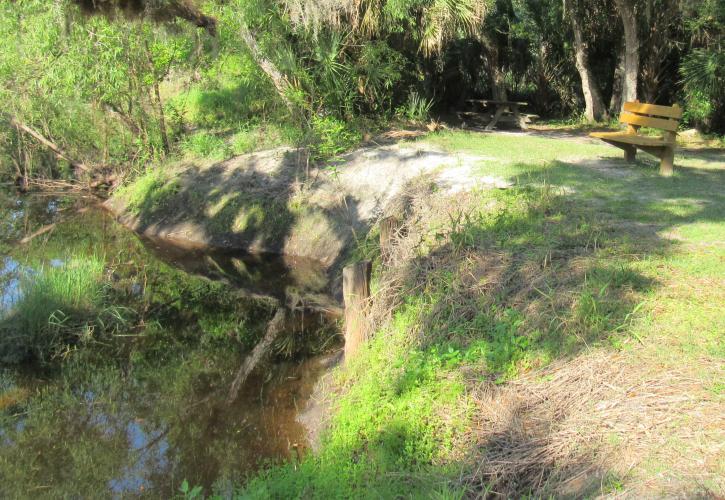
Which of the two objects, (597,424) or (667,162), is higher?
(667,162)

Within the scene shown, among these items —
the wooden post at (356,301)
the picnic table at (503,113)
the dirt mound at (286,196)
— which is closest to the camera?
the wooden post at (356,301)

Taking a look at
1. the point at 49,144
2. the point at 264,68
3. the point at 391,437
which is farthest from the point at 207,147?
the point at 391,437

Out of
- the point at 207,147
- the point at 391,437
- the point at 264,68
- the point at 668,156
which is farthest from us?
the point at 207,147

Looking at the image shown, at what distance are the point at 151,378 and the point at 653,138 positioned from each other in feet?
25.8

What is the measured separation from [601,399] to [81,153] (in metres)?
15.1

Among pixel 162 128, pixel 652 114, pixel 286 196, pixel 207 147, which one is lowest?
pixel 286 196

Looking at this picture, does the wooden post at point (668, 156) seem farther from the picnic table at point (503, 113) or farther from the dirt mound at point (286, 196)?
the picnic table at point (503, 113)

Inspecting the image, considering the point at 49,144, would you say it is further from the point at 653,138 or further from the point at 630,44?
the point at 630,44

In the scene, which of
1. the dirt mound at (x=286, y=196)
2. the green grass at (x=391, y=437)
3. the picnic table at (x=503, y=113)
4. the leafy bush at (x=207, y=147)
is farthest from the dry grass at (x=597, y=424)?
the picnic table at (x=503, y=113)

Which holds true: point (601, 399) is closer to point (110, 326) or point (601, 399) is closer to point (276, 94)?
point (110, 326)

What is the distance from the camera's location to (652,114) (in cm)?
990

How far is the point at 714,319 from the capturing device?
4848mm

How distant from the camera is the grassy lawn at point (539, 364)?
13.0 feet

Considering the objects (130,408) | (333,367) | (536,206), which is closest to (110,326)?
(130,408)
